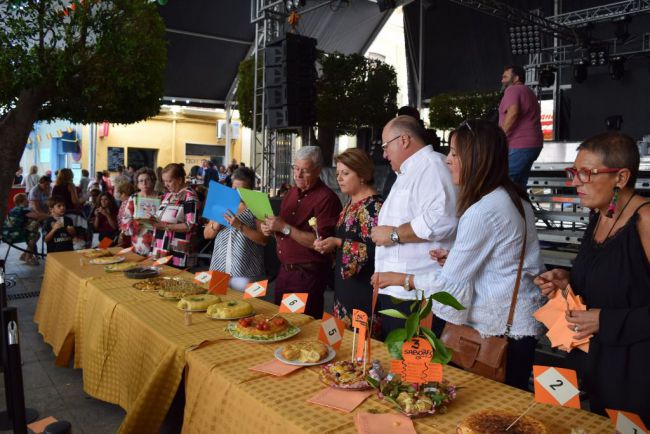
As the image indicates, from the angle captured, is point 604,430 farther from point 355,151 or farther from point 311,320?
point 355,151

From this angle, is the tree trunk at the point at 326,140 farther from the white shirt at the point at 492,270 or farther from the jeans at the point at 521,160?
the white shirt at the point at 492,270

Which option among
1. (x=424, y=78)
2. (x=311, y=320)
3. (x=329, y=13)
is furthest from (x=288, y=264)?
(x=329, y=13)

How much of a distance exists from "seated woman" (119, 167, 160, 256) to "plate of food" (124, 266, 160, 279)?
0.60 metres

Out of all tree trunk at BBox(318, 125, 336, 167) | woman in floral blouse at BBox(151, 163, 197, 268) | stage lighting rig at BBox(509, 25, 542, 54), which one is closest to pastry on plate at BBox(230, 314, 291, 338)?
woman in floral blouse at BBox(151, 163, 197, 268)

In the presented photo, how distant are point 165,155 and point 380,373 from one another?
20.6 meters

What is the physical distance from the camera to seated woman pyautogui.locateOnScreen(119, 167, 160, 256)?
3659mm

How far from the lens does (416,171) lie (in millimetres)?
2037

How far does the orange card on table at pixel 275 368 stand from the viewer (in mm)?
1542

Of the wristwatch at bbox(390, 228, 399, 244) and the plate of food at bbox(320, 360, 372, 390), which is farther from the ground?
the wristwatch at bbox(390, 228, 399, 244)

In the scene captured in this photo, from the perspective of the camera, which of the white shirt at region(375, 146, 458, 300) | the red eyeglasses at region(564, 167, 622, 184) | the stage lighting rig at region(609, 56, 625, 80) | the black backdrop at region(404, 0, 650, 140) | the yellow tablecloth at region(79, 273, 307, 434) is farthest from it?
the black backdrop at region(404, 0, 650, 140)

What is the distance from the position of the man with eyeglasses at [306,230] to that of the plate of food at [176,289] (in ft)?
1.50

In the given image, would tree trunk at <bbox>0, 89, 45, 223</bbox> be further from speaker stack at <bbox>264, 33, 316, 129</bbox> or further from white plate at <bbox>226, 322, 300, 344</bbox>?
speaker stack at <bbox>264, 33, 316, 129</bbox>

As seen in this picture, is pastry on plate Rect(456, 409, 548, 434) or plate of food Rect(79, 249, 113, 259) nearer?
pastry on plate Rect(456, 409, 548, 434)

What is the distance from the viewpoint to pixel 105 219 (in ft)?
19.5
